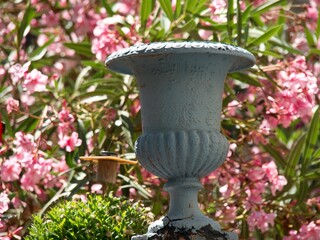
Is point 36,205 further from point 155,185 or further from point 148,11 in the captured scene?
point 148,11

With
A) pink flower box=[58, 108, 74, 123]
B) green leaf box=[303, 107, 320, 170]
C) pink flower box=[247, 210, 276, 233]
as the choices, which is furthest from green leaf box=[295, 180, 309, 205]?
pink flower box=[58, 108, 74, 123]

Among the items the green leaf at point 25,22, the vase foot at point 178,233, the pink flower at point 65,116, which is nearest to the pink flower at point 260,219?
the pink flower at point 65,116

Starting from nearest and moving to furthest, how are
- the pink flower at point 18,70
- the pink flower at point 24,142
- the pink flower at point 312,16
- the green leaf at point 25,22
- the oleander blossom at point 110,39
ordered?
the pink flower at point 24,142
the pink flower at point 18,70
the oleander blossom at point 110,39
the green leaf at point 25,22
the pink flower at point 312,16

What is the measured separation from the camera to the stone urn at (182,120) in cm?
306

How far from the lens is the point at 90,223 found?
323cm

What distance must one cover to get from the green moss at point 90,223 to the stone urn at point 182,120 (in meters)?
0.18

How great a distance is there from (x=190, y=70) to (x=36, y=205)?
65.8 inches

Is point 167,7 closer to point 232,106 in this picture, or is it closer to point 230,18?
point 230,18

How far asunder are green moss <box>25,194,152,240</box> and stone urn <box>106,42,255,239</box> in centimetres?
18

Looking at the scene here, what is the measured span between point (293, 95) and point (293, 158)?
0.35 metres

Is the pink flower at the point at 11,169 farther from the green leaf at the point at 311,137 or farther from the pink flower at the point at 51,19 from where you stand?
the pink flower at the point at 51,19

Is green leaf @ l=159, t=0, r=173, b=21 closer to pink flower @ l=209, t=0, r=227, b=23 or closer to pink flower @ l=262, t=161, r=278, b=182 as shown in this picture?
pink flower @ l=209, t=0, r=227, b=23

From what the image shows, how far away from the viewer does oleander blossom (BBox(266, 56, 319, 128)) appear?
435cm

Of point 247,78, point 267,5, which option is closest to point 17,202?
point 247,78
